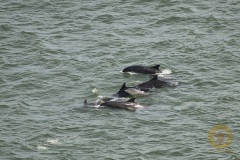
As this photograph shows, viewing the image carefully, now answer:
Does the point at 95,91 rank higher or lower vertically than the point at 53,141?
higher

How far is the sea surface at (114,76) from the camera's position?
96.8ft

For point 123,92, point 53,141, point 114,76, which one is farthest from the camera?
point 114,76

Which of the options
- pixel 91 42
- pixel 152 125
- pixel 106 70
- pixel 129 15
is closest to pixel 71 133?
pixel 152 125

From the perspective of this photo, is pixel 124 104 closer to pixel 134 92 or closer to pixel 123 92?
pixel 123 92

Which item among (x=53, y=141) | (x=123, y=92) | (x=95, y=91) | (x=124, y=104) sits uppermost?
(x=123, y=92)

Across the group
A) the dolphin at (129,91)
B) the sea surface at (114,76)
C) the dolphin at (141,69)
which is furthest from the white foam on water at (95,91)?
the dolphin at (141,69)

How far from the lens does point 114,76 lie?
37.6 metres

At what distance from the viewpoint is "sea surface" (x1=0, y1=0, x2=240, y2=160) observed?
29.5m

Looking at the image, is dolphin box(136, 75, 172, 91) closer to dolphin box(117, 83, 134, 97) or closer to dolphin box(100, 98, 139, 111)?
dolphin box(117, 83, 134, 97)

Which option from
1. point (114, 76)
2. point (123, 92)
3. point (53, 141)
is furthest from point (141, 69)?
point (53, 141)

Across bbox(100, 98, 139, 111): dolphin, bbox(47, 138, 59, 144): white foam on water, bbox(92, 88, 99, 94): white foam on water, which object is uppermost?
bbox(100, 98, 139, 111): dolphin

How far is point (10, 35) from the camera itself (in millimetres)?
44688

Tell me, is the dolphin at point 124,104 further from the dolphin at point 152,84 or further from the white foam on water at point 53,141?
the white foam on water at point 53,141

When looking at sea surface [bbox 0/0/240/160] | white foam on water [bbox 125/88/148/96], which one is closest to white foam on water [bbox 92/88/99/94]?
sea surface [bbox 0/0/240/160]
